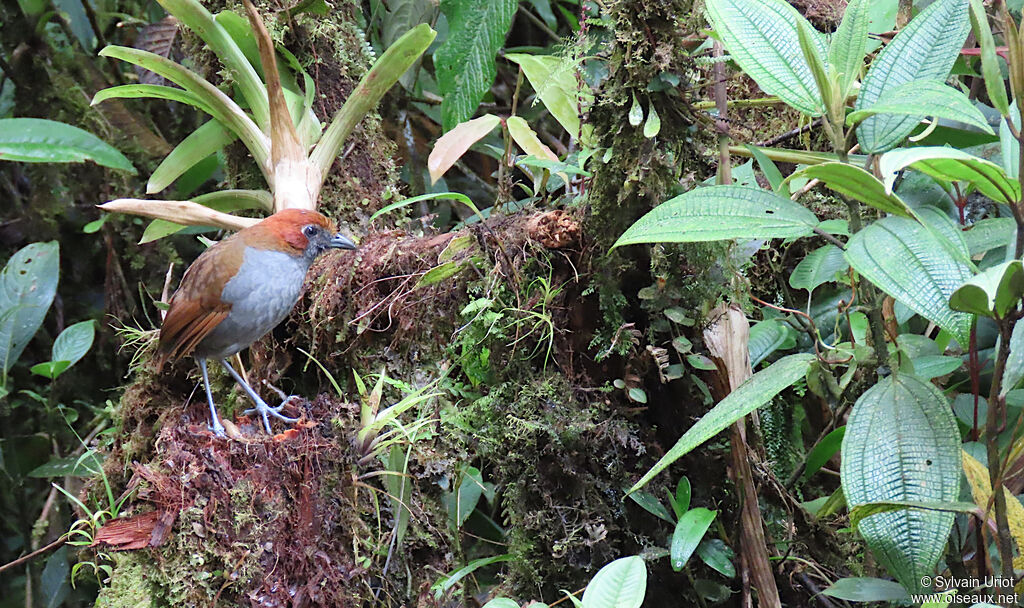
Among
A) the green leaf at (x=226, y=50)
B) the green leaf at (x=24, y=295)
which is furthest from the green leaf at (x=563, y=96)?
the green leaf at (x=24, y=295)

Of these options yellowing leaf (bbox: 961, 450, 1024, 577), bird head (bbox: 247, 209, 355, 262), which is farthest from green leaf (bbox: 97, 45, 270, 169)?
yellowing leaf (bbox: 961, 450, 1024, 577)

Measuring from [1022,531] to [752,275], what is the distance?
98 centimetres

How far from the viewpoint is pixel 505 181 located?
6.82 ft

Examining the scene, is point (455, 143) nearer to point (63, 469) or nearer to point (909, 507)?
point (909, 507)

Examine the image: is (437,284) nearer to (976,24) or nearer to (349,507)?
(349,507)

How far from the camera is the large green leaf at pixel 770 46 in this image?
1.22 meters

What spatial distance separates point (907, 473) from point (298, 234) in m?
1.50

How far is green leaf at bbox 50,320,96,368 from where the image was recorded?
2.72m

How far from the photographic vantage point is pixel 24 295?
2.83m

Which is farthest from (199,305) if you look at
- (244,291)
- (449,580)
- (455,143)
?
(449,580)

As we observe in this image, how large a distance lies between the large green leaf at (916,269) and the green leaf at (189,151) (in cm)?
194

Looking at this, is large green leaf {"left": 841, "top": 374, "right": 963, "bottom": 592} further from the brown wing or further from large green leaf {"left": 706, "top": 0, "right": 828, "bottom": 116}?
the brown wing

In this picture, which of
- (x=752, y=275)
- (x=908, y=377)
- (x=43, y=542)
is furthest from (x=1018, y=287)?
(x=43, y=542)

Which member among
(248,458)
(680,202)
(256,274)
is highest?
(680,202)
